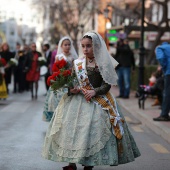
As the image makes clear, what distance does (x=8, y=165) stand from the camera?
7508 mm

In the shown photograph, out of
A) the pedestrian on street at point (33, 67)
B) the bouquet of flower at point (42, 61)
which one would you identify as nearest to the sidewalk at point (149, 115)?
the bouquet of flower at point (42, 61)

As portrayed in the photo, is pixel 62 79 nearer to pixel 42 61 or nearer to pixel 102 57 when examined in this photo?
pixel 102 57

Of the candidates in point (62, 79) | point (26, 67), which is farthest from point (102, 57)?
point (26, 67)

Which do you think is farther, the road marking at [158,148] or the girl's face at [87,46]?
the road marking at [158,148]

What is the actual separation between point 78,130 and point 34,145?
115 inches

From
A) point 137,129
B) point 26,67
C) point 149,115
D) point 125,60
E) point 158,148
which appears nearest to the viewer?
point 158,148

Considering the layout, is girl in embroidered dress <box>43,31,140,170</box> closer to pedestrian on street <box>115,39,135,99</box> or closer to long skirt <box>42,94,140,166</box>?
long skirt <box>42,94,140,166</box>

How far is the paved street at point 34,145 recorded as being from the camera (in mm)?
7660

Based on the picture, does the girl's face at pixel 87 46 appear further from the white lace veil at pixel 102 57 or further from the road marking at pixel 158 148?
the road marking at pixel 158 148

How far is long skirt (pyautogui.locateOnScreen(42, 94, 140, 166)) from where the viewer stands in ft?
20.8

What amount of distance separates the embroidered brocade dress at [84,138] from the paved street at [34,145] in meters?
0.98

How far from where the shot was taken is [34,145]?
366 inches

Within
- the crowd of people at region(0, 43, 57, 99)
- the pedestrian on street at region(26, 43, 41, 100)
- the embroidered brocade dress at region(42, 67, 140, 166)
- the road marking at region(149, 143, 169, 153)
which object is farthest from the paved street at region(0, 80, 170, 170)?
the pedestrian on street at region(26, 43, 41, 100)

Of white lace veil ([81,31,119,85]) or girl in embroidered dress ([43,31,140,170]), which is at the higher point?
white lace veil ([81,31,119,85])
